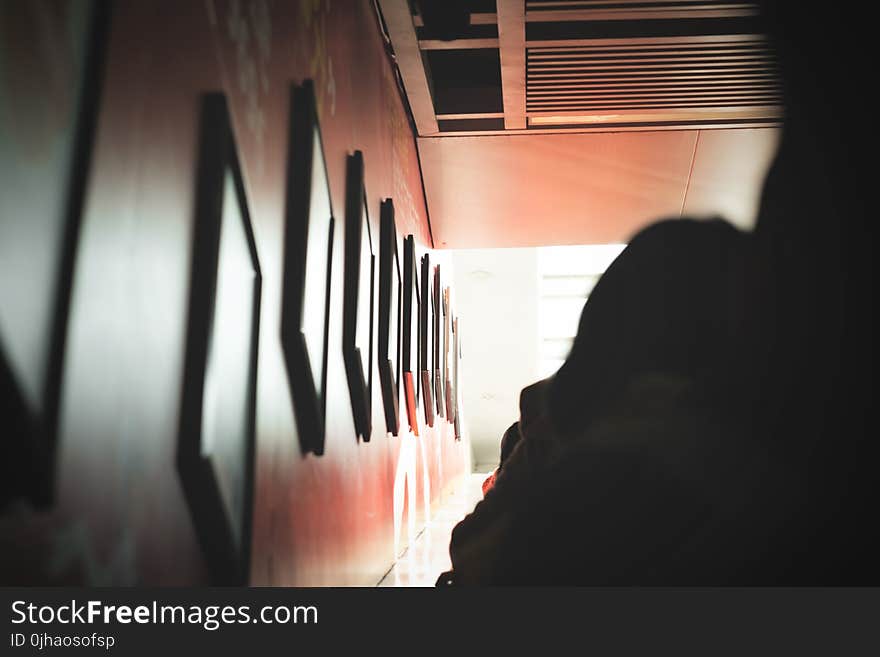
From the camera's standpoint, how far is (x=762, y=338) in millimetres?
979

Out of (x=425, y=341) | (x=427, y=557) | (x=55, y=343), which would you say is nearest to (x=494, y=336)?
(x=425, y=341)

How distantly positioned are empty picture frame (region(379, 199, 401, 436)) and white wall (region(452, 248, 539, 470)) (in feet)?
27.3

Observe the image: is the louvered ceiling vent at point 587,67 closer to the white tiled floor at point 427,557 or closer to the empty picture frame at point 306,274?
the empty picture frame at point 306,274

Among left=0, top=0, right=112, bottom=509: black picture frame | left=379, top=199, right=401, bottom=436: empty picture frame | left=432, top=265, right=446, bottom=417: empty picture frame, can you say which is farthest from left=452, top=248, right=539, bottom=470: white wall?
left=0, top=0, right=112, bottom=509: black picture frame

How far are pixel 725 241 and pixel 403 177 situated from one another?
8.90 ft

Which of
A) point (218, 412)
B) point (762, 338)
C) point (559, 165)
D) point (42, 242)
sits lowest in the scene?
point (559, 165)

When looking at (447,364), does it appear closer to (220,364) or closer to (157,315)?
(220,364)

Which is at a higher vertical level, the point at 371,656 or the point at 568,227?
the point at 371,656

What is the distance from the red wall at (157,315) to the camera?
793 millimetres

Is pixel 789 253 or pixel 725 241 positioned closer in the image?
pixel 789 253

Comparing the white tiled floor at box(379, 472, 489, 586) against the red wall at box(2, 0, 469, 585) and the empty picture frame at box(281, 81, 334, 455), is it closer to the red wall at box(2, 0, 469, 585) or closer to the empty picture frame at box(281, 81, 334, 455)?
the red wall at box(2, 0, 469, 585)

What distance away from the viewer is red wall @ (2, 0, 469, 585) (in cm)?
79

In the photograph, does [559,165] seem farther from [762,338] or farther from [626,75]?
[762,338]

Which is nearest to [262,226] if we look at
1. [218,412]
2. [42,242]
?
[218,412]
